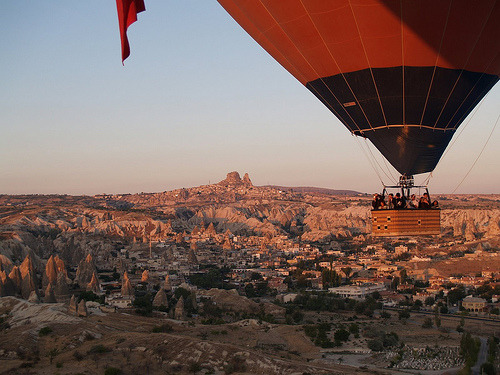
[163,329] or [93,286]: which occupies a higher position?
[163,329]

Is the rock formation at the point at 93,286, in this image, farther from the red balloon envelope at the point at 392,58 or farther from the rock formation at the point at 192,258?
the red balloon envelope at the point at 392,58

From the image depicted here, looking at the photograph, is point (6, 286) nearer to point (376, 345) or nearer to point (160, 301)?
point (160, 301)

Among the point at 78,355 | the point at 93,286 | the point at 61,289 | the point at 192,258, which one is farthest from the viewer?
the point at 192,258

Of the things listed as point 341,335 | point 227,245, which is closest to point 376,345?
point 341,335

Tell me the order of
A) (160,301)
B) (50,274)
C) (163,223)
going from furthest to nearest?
(163,223), (50,274), (160,301)

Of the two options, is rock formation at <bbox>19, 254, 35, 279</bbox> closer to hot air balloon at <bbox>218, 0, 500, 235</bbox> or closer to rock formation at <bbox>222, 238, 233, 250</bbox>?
hot air balloon at <bbox>218, 0, 500, 235</bbox>

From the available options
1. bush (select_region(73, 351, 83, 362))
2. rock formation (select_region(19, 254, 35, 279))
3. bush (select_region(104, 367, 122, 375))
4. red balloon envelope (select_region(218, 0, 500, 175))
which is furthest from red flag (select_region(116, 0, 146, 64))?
rock formation (select_region(19, 254, 35, 279))
